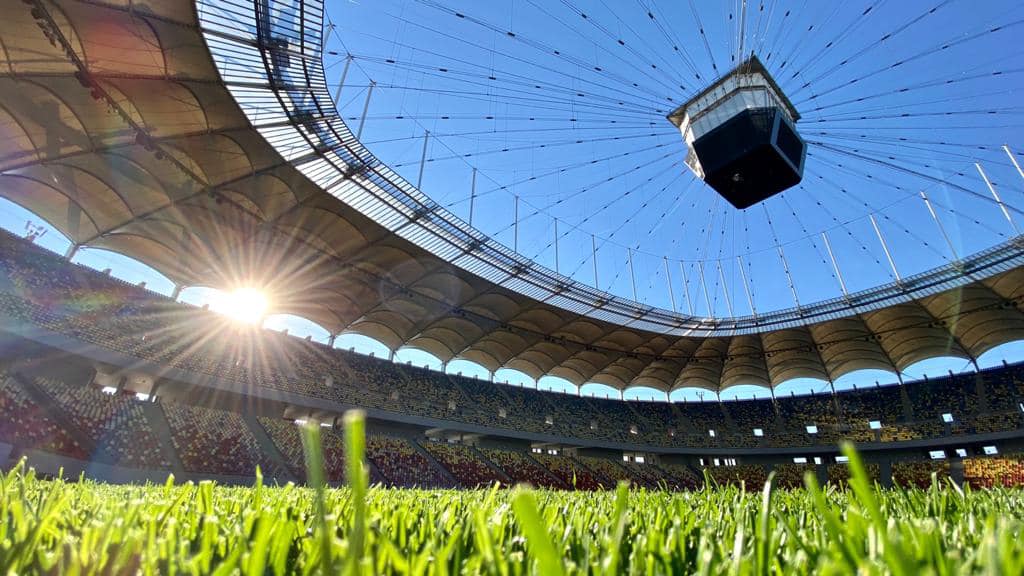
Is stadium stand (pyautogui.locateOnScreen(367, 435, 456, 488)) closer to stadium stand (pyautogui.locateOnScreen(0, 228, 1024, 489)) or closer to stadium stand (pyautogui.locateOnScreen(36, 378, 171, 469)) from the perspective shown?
stadium stand (pyautogui.locateOnScreen(0, 228, 1024, 489))

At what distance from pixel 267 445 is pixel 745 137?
89.4ft

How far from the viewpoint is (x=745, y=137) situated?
1934cm

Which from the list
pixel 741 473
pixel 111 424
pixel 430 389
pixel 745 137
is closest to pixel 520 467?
pixel 430 389

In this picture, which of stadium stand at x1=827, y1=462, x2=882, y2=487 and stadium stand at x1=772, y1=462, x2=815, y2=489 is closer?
stadium stand at x1=827, y1=462, x2=882, y2=487

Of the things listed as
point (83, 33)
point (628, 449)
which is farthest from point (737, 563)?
point (628, 449)

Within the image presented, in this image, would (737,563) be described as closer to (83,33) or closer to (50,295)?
(83,33)

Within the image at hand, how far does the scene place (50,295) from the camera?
77.1 ft

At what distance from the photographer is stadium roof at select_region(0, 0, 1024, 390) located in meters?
15.2

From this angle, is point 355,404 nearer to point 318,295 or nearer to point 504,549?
point 318,295

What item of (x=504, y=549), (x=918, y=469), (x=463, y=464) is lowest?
(x=463, y=464)

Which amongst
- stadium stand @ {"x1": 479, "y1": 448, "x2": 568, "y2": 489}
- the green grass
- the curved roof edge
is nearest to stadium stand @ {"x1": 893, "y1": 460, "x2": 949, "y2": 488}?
the curved roof edge

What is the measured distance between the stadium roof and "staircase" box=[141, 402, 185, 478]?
29.5 ft

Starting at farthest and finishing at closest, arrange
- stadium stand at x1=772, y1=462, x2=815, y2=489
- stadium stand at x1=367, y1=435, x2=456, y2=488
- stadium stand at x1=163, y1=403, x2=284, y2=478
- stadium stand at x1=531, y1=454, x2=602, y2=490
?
1. stadium stand at x1=772, y1=462, x2=815, y2=489
2. stadium stand at x1=531, y1=454, x2=602, y2=490
3. stadium stand at x1=367, y1=435, x2=456, y2=488
4. stadium stand at x1=163, y1=403, x2=284, y2=478

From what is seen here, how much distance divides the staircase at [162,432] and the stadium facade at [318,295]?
0.18m
